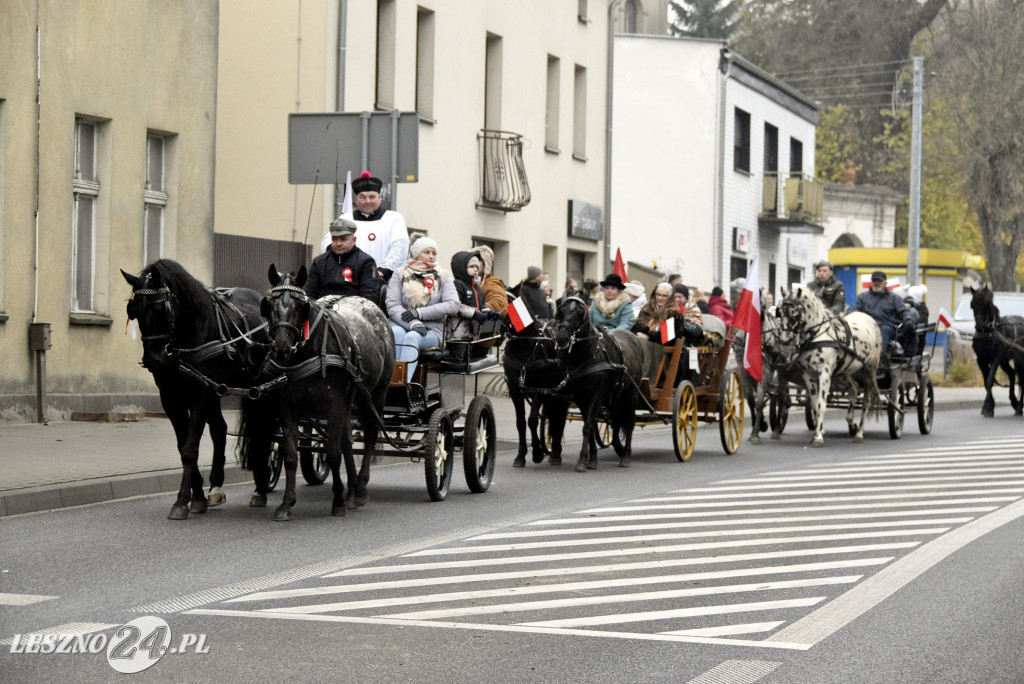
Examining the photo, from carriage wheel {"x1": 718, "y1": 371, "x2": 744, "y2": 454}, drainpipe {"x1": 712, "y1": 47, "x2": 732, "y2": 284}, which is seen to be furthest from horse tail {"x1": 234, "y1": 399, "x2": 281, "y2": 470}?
drainpipe {"x1": 712, "y1": 47, "x2": 732, "y2": 284}

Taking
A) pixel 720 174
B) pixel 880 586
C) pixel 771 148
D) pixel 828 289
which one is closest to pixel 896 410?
pixel 828 289

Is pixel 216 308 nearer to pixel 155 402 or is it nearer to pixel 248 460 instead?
pixel 248 460

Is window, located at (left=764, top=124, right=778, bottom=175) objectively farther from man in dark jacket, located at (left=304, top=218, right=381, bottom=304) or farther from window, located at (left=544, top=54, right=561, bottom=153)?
man in dark jacket, located at (left=304, top=218, right=381, bottom=304)

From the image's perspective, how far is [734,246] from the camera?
128 feet

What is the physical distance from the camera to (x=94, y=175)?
58.3ft

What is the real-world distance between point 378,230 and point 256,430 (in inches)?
105

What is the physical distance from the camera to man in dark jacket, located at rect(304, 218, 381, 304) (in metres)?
11.9

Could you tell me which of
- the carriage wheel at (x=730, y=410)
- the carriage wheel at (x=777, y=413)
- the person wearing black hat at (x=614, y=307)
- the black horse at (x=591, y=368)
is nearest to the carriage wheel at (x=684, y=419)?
the carriage wheel at (x=730, y=410)

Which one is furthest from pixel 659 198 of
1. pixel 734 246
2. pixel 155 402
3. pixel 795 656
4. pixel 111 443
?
pixel 795 656

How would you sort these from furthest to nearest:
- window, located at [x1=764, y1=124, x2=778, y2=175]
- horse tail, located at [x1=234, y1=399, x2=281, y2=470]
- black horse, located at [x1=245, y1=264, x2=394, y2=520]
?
window, located at [x1=764, y1=124, x2=778, y2=175], horse tail, located at [x1=234, y1=399, x2=281, y2=470], black horse, located at [x1=245, y1=264, x2=394, y2=520]

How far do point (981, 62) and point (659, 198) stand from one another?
14859 millimetres

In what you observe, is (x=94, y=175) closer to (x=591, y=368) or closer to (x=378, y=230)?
(x=378, y=230)

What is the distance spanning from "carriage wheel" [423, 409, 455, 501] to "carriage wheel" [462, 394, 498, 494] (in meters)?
0.14

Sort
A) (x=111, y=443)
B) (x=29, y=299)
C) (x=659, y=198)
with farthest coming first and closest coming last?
(x=659, y=198) → (x=29, y=299) → (x=111, y=443)
